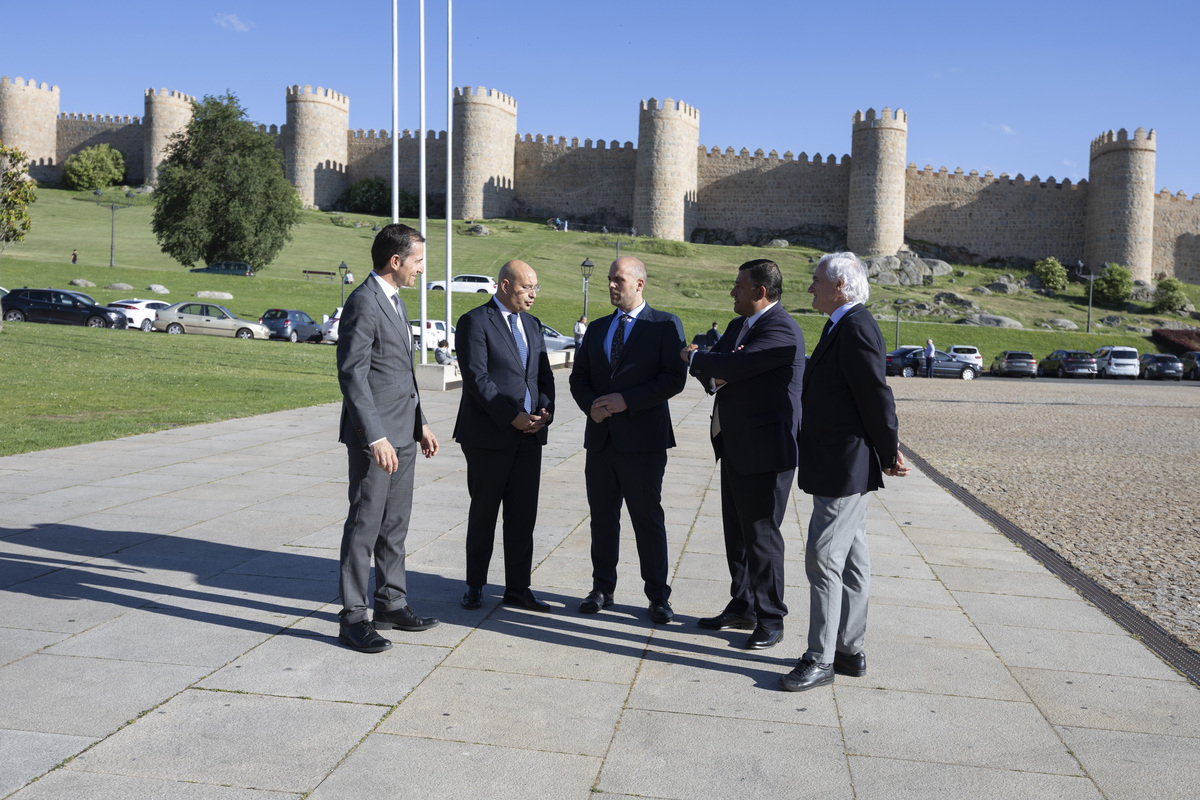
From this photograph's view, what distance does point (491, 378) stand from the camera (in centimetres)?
439

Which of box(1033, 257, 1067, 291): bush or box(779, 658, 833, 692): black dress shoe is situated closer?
box(779, 658, 833, 692): black dress shoe

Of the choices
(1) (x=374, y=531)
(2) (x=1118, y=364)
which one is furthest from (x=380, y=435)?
(2) (x=1118, y=364)

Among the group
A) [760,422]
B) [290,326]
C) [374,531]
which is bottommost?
[374,531]

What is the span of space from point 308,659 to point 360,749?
2.79 ft

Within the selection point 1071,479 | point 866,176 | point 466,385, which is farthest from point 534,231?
point 466,385

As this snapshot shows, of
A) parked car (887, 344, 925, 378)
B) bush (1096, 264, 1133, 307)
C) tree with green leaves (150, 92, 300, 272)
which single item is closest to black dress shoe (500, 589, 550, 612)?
parked car (887, 344, 925, 378)

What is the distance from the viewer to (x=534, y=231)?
64.5 metres

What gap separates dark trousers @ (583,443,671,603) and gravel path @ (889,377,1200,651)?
2.35 m

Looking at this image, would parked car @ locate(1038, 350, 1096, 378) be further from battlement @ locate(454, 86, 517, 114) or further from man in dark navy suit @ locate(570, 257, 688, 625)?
battlement @ locate(454, 86, 517, 114)

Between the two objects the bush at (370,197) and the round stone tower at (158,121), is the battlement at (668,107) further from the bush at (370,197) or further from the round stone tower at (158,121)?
the round stone tower at (158,121)

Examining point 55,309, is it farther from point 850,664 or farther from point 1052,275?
point 1052,275

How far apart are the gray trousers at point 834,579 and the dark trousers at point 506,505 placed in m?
1.38

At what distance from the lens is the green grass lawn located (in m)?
12.1

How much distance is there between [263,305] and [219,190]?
7491 mm
